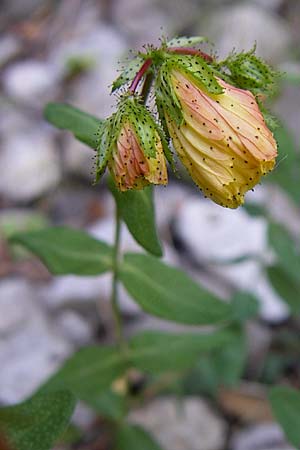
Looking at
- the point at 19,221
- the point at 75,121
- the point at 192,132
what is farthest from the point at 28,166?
the point at 192,132

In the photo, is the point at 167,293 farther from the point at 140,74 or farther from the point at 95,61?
the point at 95,61

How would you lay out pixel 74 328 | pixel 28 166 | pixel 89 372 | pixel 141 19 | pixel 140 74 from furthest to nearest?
pixel 141 19 → pixel 28 166 → pixel 74 328 → pixel 89 372 → pixel 140 74

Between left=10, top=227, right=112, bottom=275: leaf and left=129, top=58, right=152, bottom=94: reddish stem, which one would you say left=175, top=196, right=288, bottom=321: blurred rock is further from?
A: left=129, top=58, right=152, bottom=94: reddish stem

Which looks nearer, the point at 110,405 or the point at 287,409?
the point at 287,409

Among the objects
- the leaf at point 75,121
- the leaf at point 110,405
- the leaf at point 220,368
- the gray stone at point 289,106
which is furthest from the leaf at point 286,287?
the gray stone at point 289,106

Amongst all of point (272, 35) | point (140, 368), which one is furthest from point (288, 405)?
point (272, 35)

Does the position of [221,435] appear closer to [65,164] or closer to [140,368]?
[140,368]
